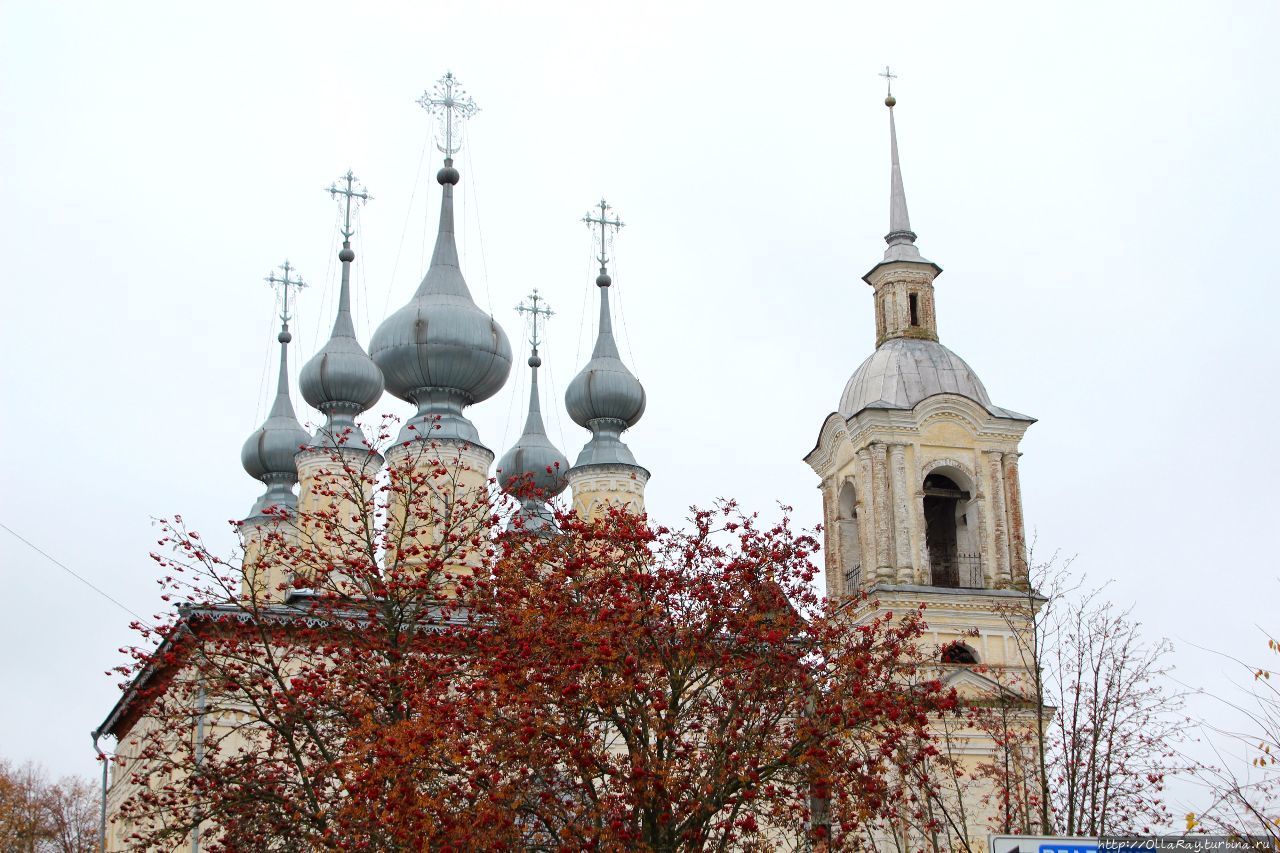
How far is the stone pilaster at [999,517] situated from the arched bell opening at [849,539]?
8.61 feet

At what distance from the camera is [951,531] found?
3138 cm

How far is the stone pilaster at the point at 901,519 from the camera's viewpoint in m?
29.0

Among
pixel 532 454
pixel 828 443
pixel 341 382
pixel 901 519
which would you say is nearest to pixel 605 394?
pixel 532 454

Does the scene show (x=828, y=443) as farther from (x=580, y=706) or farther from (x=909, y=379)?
(x=580, y=706)

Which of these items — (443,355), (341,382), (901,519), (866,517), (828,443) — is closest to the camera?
(901,519)

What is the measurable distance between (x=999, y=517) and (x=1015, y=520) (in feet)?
1.15

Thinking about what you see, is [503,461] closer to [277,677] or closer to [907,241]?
[907,241]

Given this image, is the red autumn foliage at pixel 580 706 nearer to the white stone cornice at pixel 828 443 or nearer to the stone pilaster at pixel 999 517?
the stone pilaster at pixel 999 517

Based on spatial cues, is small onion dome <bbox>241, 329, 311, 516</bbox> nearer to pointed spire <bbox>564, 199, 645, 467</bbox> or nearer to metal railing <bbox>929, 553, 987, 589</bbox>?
pointed spire <bbox>564, 199, 645, 467</bbox>

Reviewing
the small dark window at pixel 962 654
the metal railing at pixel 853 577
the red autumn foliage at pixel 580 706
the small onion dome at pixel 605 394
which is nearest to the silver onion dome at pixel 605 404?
the small onion dome at pixel 605 394

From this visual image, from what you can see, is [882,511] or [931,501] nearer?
[882,511]

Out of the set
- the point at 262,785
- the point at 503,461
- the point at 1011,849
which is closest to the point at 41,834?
the point at 503,461

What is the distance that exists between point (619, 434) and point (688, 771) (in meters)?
26.8

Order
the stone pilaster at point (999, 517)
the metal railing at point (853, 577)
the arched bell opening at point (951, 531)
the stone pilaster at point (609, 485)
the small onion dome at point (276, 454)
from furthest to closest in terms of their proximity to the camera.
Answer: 1. the small onion dome at point (276, 454)
2. the stone pilaster at point (609, 485)
3. the metal railing at point (853, 577)
4. the arched bell opening at point (951, 531)
5. the stone pilaster at point (999, 517)
